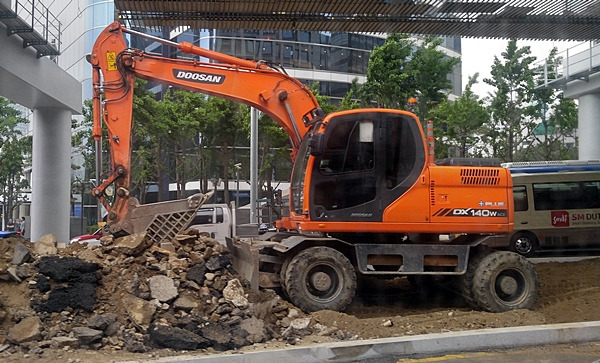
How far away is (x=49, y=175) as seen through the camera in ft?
61.8

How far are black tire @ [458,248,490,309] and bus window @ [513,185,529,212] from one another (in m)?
8.78

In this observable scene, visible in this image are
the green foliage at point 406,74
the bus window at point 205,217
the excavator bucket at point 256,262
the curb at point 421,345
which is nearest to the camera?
the curb at point 421,345

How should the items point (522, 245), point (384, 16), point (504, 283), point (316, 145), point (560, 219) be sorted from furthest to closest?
point (560, 219) < point (522, 245) < point (384, 16) < point (504, 283) < point (316, 145)

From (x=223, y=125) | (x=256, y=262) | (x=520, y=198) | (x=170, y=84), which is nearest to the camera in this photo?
(x=256, y=262)

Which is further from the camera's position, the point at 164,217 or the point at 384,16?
the point at 384,16

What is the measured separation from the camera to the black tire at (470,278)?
938 centimetres

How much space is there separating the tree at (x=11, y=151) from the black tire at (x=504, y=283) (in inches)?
969

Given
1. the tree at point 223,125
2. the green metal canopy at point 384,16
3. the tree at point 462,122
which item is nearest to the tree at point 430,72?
the tree at point 462,122

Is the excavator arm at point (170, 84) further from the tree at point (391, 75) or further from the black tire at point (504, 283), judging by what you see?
the tree at point (391, 75)

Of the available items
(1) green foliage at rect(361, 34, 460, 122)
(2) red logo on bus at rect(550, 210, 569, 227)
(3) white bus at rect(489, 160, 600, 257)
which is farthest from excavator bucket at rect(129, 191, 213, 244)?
(2) red logo on bus at rect(550, 210, 569, 227)

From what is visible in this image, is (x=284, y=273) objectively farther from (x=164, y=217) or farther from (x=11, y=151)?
(x=11, y=151)

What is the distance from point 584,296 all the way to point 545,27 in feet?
18.6

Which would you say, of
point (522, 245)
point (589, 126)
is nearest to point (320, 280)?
point (522, 245)

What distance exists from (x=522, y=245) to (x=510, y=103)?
220 inches
